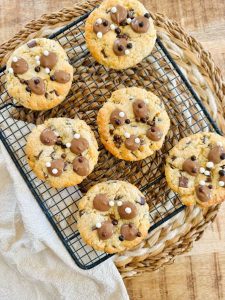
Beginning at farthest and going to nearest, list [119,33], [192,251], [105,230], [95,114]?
[192,251] < [95,114] < [119,33] < [105,230]

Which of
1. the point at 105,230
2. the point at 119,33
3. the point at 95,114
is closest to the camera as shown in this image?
the point at 105,230

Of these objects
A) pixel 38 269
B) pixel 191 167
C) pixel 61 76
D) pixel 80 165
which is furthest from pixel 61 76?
pixel 38 269

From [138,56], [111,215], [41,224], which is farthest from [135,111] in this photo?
[41,224]

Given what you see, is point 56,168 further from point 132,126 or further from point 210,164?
point 210,164

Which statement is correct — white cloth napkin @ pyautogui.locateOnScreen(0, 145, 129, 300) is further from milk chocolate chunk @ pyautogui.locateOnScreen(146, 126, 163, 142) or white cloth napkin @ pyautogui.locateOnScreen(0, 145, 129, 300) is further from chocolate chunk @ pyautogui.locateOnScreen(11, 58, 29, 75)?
milk chocolate chunk @ pyautogui.locateOnScreen(146, 126, 163, 142)

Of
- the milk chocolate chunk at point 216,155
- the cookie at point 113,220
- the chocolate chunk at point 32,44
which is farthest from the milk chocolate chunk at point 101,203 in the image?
the chocolate chunk at point 32,44

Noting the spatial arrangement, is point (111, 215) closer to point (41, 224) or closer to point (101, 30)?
point (41, 224)

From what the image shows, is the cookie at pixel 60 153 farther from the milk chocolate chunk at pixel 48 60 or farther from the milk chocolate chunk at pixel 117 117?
the milk chocolate chunk at pixel 48 60
